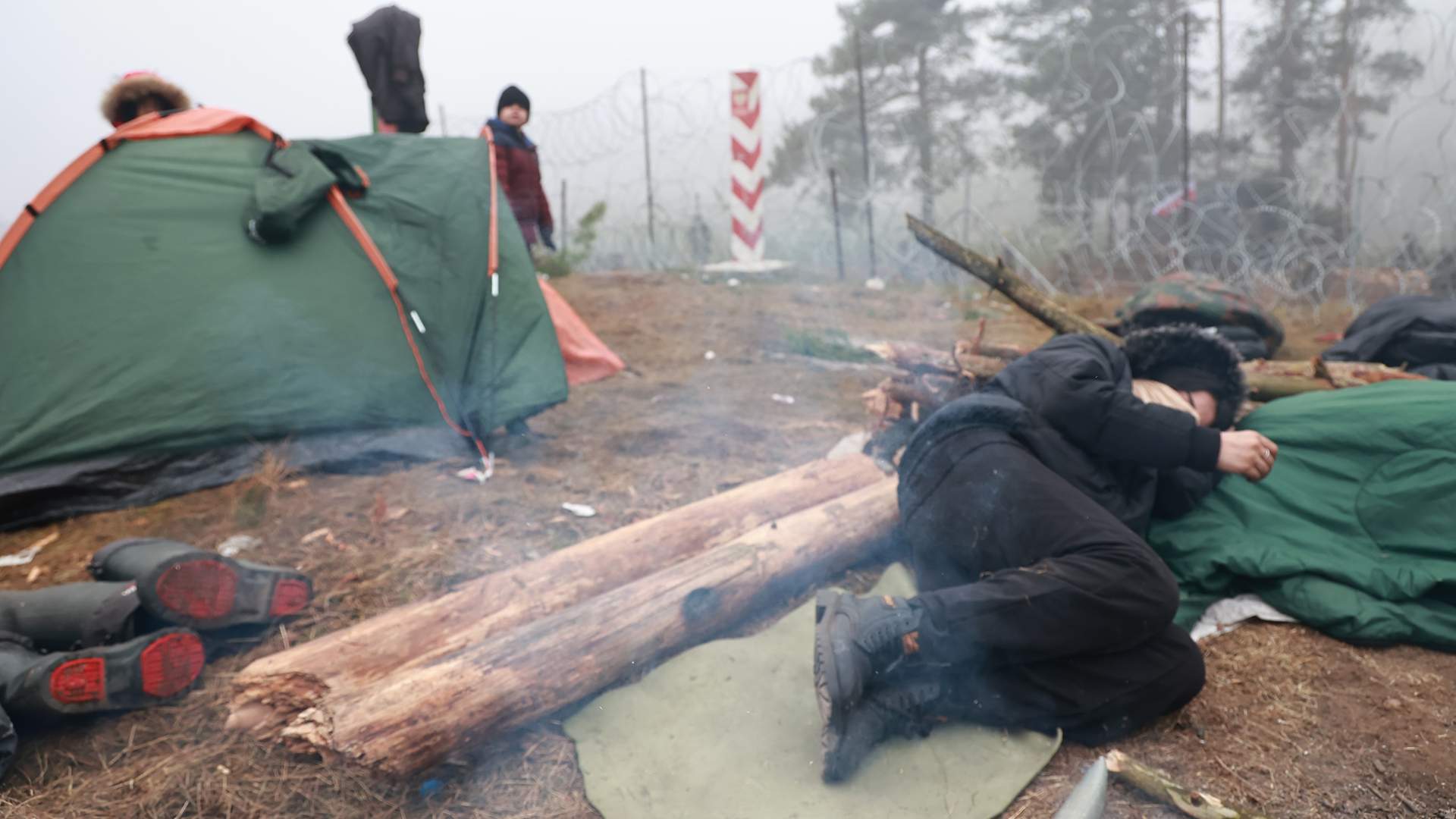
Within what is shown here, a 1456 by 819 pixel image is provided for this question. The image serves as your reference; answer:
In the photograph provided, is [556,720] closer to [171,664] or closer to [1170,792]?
[171,664]

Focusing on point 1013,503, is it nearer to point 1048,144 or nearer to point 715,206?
point 715,206

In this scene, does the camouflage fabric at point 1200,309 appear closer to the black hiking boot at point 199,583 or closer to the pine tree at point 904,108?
the black hiking boot at point 199,583

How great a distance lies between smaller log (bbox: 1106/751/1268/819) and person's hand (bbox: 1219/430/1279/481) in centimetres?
83

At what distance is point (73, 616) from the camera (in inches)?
86.7

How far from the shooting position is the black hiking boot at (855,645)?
192 cm

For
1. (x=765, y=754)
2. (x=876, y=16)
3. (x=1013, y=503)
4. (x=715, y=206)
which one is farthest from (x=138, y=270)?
(x=876, y=16)

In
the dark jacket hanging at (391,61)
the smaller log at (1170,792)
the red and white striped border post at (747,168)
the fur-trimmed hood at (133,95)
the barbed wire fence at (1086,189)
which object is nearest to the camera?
the smaller log at (1170,792)

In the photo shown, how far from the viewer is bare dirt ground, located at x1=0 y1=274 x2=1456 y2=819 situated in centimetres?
189

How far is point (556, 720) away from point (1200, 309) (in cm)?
339

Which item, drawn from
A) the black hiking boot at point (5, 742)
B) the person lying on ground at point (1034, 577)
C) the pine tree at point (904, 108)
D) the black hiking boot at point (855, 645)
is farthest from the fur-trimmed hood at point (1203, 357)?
the pine tree at point (904, 108)

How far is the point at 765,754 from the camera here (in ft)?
6.79

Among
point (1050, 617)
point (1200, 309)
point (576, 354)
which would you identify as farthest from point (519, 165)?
point (1050, 617)

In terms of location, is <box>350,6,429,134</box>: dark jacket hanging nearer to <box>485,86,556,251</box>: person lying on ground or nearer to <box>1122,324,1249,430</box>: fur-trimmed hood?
<box>485,86,556,251</box>: person lying on ground

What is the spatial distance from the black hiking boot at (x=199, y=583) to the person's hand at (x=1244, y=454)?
8.85 ft
